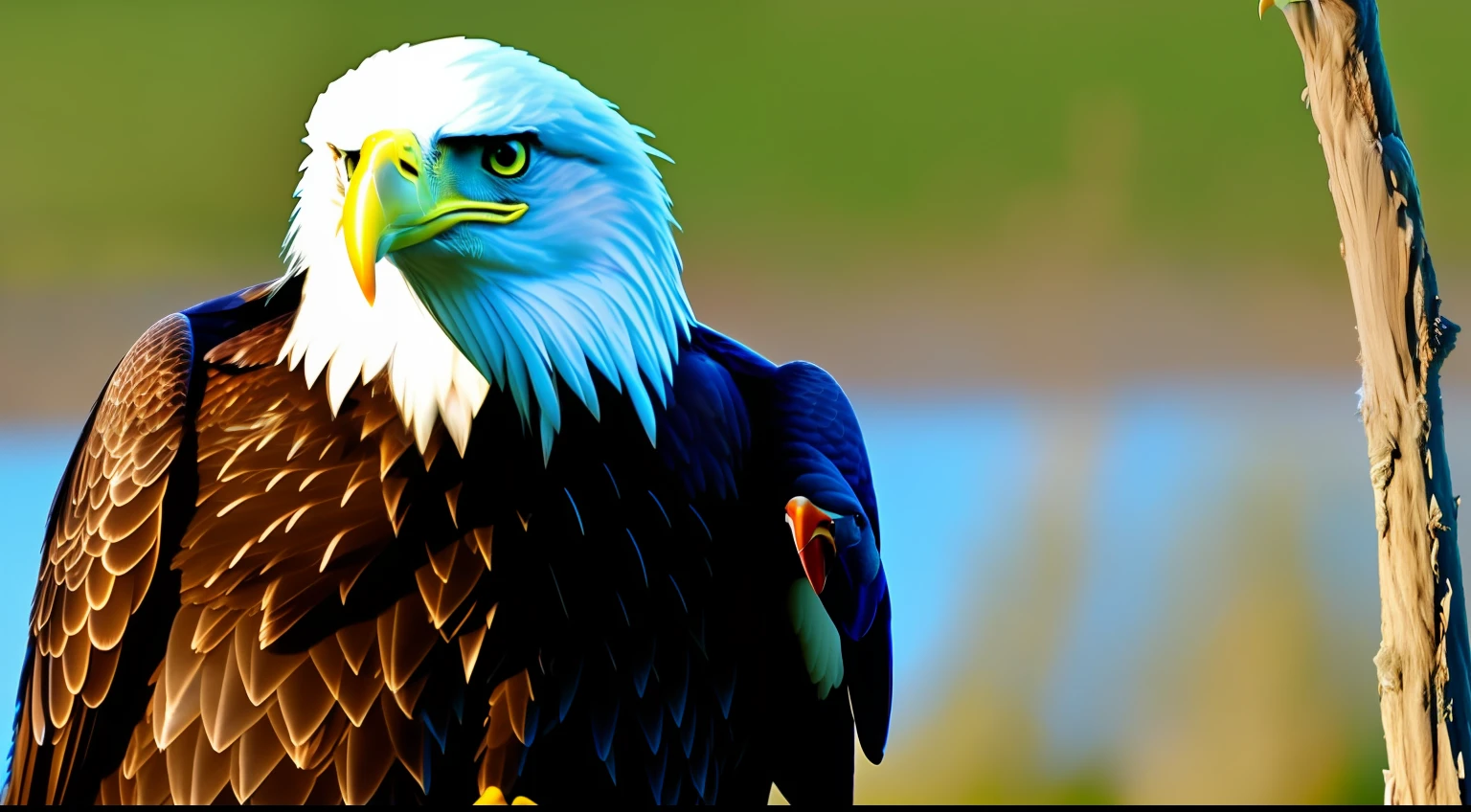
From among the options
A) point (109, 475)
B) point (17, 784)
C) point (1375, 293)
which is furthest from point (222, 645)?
point (1375, 293)

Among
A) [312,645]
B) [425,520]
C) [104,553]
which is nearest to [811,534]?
[425,520]

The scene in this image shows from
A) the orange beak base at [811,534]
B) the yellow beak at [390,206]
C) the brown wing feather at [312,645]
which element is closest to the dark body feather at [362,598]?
the brown wing feather at [312,645]

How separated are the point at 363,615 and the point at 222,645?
14 cm

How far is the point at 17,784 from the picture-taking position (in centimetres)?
130

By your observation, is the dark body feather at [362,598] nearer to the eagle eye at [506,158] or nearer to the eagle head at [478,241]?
the eagle head at [478,241]

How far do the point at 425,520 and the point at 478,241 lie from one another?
0.92 feet

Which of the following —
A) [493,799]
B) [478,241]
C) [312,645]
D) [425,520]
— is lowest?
[493,799]

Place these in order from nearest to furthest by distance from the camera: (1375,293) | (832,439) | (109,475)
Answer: (1375,293)
(109,475)
(832,439)

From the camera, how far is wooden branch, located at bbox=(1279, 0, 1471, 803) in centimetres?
111

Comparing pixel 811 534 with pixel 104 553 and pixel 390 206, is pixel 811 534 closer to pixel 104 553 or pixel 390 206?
pixel 390 206

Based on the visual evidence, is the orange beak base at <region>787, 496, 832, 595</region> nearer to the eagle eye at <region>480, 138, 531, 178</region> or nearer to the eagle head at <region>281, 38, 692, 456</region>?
the eagle head at <region>281, 38, 692, 456</region>

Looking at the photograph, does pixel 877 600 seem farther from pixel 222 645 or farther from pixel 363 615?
pixel 222 645

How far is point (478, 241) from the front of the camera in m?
1.08

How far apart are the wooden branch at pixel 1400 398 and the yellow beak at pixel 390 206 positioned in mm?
776
